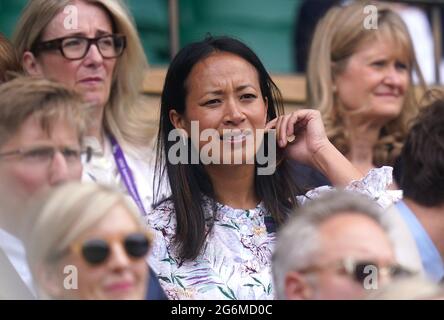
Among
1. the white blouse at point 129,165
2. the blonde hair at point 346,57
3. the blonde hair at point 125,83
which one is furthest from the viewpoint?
the blonde hair at point 346,57

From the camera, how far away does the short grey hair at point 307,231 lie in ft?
10.4

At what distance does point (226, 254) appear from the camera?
151 inches

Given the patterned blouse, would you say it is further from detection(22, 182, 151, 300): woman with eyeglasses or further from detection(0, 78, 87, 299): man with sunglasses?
detection(22, 182, 151, 300): woman with eyeglasses

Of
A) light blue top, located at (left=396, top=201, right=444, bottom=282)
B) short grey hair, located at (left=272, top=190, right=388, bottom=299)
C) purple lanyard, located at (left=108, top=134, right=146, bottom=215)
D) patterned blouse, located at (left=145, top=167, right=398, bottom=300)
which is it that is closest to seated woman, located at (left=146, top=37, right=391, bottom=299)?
patterned blouse, located at (left=145, top=167, right=398, bottom=300)

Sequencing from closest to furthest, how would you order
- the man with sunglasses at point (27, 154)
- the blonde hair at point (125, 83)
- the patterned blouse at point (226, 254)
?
the man with sunglasses at point (27, 154), the patterned blouse at point (226, 254), the blonde hair at point (125, 83)

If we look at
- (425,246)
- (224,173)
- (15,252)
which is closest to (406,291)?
(425,246)

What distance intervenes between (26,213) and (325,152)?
1.23m

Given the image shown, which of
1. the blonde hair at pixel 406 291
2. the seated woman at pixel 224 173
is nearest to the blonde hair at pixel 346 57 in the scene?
the seated woman at pixel 224 173

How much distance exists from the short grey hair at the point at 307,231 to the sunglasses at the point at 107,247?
1.14 ft

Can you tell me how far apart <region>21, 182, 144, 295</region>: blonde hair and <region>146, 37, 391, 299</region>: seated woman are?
64cm

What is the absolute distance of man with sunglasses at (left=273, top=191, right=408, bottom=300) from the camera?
3164mm

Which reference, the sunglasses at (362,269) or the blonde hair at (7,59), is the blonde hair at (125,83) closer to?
the blonde hair at (7,59)

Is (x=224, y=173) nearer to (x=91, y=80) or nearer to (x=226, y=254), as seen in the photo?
(x=226, y=254)

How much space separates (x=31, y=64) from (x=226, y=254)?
106 centimetres
